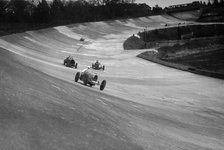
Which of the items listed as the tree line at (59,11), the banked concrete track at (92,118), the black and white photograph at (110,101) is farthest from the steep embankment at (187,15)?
the banked concrete track at (92,118)

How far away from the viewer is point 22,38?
135ft

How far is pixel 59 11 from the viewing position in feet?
308

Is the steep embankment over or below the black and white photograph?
over

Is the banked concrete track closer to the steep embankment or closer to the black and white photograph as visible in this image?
the black and white photograph

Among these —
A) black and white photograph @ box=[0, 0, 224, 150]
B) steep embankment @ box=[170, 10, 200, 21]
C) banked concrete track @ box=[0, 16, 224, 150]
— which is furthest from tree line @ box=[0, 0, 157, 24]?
banked concrete track @ box=[0, 16, 224, 150]

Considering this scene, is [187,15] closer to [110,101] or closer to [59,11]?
[59,11]

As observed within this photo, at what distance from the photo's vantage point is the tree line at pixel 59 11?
238 feet

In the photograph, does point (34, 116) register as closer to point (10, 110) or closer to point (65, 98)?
point (10, 110)

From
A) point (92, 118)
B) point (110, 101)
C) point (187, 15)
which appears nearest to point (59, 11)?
point (187, 15)

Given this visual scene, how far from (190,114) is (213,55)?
30285 mm

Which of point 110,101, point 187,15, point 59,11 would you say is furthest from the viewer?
point 187,15

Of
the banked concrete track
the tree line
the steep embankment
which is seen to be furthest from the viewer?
the steep embankment

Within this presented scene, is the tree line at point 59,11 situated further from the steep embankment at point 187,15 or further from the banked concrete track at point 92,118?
the banked concrete track at point 92,118

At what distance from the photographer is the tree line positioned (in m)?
72.6
